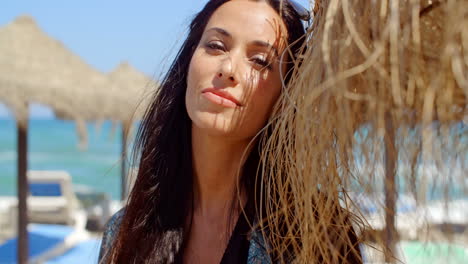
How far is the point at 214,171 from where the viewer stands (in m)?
1.10

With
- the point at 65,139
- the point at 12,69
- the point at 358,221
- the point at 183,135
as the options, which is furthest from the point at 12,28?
the point at 65,139

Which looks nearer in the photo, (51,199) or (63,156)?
(51,199)

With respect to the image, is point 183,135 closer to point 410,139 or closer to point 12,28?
point 410,139

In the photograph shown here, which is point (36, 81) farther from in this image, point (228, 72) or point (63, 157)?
point (63, 157)

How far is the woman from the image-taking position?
0.92m

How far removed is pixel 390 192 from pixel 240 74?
37cm

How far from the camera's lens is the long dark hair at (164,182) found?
1.12 meters

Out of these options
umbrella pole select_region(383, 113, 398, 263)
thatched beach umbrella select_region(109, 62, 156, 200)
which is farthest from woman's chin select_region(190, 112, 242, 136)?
thatched beach umbrella select_region(109, 62, 156, 200)

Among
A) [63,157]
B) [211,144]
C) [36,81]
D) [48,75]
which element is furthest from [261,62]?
[63,157]

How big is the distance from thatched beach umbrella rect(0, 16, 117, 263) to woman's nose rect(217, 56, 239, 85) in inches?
137

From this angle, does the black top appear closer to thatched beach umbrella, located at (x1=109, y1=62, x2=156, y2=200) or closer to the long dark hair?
the long dark hair

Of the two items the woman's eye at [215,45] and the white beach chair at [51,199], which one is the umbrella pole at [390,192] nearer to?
the woman's eye at [215,45]

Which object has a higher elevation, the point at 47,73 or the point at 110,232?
the point at 47,73

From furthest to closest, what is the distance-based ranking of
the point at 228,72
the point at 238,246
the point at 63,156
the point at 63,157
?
the point at 63,156 < the point at 63,157 < the point at 238,246 < the point at 228,72
